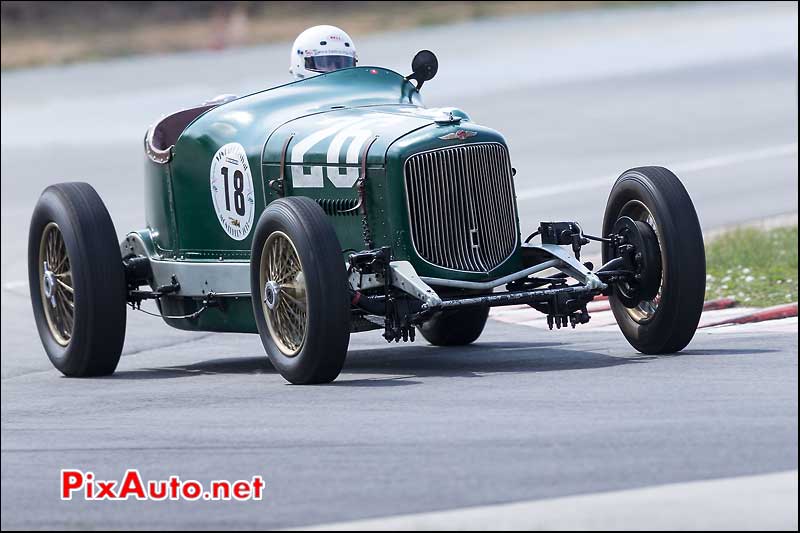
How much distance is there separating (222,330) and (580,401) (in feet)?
10.8

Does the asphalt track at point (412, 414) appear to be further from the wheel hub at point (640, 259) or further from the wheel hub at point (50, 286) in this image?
the wheel hub at point (50, 286)

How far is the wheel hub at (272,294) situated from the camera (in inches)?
359

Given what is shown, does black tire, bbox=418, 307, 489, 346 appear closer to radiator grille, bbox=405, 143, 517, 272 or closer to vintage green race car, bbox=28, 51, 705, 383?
vintage green race car, bbox=28, 51, 705, 383

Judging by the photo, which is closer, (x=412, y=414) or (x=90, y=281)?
(x=412, y=414)

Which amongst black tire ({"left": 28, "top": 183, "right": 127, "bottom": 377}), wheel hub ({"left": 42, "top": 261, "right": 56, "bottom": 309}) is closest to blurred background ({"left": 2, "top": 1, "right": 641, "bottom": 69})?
wheel hub ({"left": 42, "top": 261, "right": 56, "bottom": 309})

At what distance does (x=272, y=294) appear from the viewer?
9.15m

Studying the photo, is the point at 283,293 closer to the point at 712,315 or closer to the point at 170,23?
the point at 712,315

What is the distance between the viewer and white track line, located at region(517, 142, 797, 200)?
20.5 m

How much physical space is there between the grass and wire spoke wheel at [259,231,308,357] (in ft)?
13.2

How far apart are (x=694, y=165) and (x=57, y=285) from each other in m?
13.0

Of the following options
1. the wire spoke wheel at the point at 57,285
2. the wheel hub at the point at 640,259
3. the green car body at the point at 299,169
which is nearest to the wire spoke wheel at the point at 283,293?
the green car body at the point at 299,169

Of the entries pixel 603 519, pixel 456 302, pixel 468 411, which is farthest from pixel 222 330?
pixel 603 519

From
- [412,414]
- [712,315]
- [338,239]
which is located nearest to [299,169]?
[338,239]

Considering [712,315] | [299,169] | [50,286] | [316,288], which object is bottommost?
[712,315]
